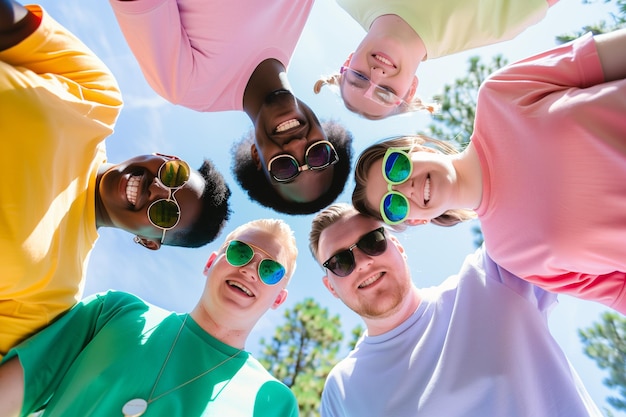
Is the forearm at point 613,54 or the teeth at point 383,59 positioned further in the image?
the teeth at point 383,59

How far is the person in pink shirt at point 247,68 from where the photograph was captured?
252cm

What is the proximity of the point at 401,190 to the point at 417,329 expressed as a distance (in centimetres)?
106

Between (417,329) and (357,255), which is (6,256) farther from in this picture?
(417,329)

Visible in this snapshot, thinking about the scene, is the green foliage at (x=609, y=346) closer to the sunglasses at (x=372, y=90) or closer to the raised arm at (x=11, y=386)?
the sunglasses at (x=372, y=90)

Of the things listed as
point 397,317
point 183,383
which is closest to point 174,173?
point 183,383

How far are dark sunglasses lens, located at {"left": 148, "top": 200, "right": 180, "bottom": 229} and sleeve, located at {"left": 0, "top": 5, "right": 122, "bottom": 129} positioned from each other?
565 millimetres

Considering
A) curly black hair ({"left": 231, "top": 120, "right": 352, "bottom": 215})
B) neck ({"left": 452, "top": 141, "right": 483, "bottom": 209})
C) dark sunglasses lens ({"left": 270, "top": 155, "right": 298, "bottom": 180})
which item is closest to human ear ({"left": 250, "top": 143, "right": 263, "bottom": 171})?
curly black hair ({"left": 231, "top": 120, "right": 352, "bottom": 215})

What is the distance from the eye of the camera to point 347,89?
3.07m

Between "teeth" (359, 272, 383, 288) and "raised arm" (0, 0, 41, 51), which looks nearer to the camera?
"raised arm" (0, 0, 41, 51)

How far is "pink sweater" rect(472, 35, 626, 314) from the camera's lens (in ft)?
6.01

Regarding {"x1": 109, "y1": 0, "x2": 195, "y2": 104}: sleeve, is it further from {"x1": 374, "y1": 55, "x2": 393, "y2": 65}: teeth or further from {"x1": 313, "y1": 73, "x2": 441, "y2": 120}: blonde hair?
{"x1": 374, "y1": 55, "x2": 393, "y2": 65}: teeth

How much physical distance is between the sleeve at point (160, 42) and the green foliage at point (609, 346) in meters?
6.24

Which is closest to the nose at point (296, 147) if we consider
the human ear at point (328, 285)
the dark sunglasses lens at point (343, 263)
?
the dark sunglasses lens at point (343, 263)

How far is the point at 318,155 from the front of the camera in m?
2.69
